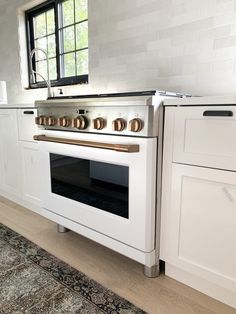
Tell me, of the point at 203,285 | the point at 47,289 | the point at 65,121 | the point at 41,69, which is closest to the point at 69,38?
the point at 41,69

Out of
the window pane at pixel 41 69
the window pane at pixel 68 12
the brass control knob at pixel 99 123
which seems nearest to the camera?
the brass control knob at pixel 99 123

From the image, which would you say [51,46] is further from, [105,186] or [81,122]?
[105,186]

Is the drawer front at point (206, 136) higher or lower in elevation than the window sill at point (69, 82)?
A: lower

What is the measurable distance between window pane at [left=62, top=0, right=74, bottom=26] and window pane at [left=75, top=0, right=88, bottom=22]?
64mm

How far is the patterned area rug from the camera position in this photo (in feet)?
3.59

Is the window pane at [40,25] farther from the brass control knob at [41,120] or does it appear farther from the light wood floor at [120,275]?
the light wood floor at [120,275]

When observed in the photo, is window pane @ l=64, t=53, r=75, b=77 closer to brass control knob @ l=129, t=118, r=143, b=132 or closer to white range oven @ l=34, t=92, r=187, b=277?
white range oven @ l=34, t=92, r=187, b=277

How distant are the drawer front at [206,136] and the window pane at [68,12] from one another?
6.07ft

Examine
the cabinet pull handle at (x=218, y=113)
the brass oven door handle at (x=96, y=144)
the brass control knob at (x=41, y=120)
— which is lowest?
the brass oven door handle at (x=96, y=144)

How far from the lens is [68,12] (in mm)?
2373

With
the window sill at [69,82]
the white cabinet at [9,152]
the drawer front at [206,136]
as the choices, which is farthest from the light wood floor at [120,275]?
the window sill at [69,82]

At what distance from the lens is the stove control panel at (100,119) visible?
43.9 inches

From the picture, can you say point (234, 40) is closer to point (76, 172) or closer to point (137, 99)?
point (137, 99)

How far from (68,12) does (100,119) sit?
1.69 metres
